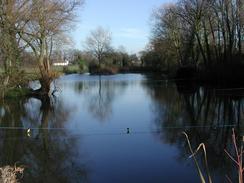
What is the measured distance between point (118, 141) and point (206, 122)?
4.20 metres

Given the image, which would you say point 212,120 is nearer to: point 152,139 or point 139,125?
point 139,125

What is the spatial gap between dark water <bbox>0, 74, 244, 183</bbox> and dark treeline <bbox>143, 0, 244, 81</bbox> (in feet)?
46.7

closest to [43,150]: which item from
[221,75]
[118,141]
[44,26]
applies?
[118,141]

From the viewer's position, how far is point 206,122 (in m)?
14.6

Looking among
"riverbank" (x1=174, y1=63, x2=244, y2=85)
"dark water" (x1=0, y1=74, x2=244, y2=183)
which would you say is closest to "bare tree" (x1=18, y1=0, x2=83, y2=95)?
"dark water" (x1=0, y1=74, x2=244, y2=183)

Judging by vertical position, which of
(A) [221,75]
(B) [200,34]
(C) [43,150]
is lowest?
(C) [43,150]

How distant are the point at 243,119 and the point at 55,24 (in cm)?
1555

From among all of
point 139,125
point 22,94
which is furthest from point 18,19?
point 139,125

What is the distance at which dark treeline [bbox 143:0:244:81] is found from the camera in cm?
3277

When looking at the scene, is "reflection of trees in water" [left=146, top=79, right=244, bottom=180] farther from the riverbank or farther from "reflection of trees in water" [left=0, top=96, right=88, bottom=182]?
the riverbank

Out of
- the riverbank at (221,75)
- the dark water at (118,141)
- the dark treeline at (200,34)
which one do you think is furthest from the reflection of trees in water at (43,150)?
the dark treeline at (200,34)

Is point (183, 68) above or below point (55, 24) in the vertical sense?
below

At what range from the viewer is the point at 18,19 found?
2480cm

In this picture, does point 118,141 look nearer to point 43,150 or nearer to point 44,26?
point 43,150
